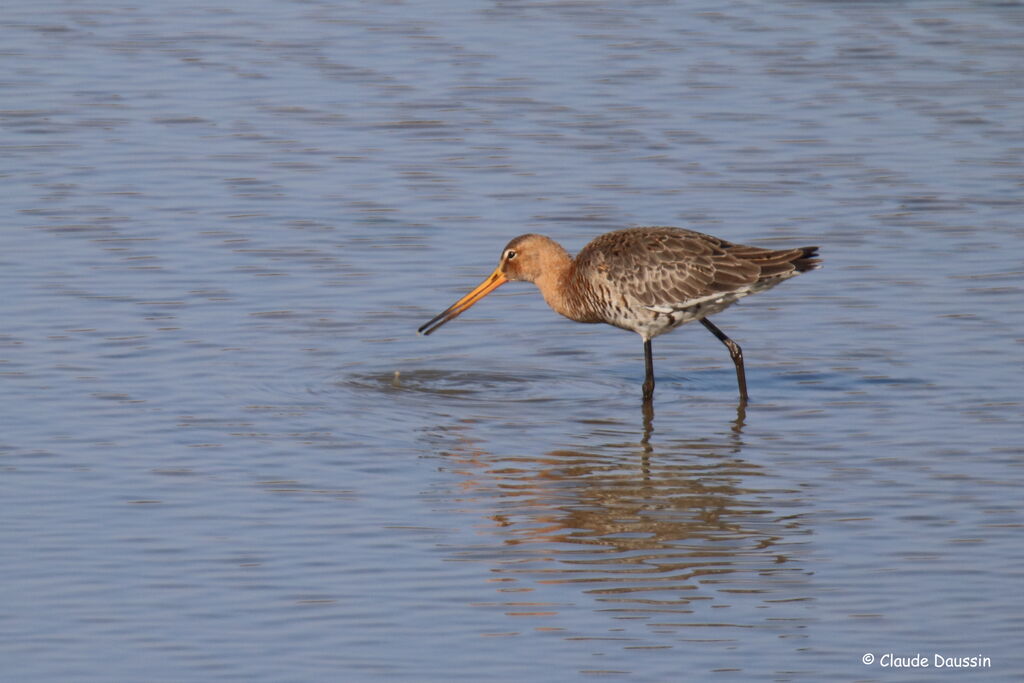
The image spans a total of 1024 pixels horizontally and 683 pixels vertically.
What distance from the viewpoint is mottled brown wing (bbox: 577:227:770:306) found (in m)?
11.8

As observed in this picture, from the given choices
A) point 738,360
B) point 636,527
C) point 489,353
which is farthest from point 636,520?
point 489,353

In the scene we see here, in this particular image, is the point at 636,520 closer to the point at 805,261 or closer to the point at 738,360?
the point at 738,360

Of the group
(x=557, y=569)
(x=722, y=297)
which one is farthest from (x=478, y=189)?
(x=557, y=569)

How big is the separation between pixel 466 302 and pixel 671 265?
140 cm

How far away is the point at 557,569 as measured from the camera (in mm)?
8477

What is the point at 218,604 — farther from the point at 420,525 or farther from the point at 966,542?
the point at 966,542

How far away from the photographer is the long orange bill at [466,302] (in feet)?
40.5

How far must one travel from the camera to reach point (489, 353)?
12.4 meters

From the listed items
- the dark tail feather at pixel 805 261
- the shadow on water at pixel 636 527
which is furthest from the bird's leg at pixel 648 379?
the dark tail feather at pixel 805 261

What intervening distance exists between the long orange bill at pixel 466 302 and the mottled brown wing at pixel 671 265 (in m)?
0.60

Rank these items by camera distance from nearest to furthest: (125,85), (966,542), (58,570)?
(58,570)
(966,542)
(125,85)

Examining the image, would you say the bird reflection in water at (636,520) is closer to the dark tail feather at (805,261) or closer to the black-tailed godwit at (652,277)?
the black-tailed godwit at (652,277)

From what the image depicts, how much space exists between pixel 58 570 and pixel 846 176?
9376mm

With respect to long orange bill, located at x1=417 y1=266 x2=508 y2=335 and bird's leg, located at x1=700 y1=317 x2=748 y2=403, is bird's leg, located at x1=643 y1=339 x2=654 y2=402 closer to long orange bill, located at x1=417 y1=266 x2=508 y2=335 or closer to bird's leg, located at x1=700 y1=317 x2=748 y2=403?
bird's leg, located at x1=700 y1=317 x2=748 y2=403
